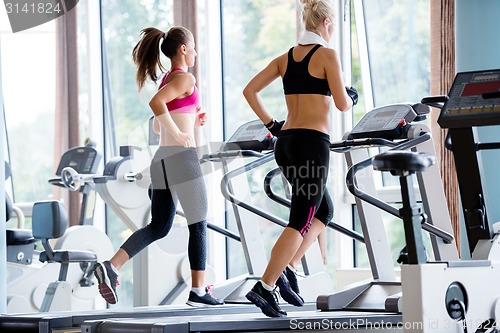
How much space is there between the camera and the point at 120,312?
15.1 feet

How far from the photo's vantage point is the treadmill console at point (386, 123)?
14.3 ft

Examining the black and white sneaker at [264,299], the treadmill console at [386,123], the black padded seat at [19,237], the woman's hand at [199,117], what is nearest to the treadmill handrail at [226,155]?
the woman's hand at [199,117]

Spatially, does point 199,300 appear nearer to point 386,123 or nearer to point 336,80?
point 386,123

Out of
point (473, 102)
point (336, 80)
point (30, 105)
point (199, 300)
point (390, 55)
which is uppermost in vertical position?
point (390, 55)

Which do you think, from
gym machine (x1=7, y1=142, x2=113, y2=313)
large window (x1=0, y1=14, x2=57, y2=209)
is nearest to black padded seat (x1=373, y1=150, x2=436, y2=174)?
gym machine (x1=7, y1=142, x2=113, y2=313)

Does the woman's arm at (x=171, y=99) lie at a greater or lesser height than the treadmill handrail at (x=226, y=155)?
greater

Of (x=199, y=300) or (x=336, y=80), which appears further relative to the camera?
(x=199, y=300)

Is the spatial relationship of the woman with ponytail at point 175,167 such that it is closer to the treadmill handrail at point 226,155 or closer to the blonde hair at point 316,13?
the treadmill handrail at point 226,155

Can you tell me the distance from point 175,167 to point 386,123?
3.55ft

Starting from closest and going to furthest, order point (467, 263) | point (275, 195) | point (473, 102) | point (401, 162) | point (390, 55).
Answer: point (401, 162) < point (467, 263) < point (473, 102) < point (275, 195) < point (390, 55)

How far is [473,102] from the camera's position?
3.49 metres

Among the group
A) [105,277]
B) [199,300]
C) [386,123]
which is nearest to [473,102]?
[386,123]

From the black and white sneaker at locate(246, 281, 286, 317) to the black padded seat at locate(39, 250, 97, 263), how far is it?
90.1 inches

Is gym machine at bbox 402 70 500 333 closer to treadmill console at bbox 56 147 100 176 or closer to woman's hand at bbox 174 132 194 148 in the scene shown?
woman's hand at bbox 174 132 194 148
